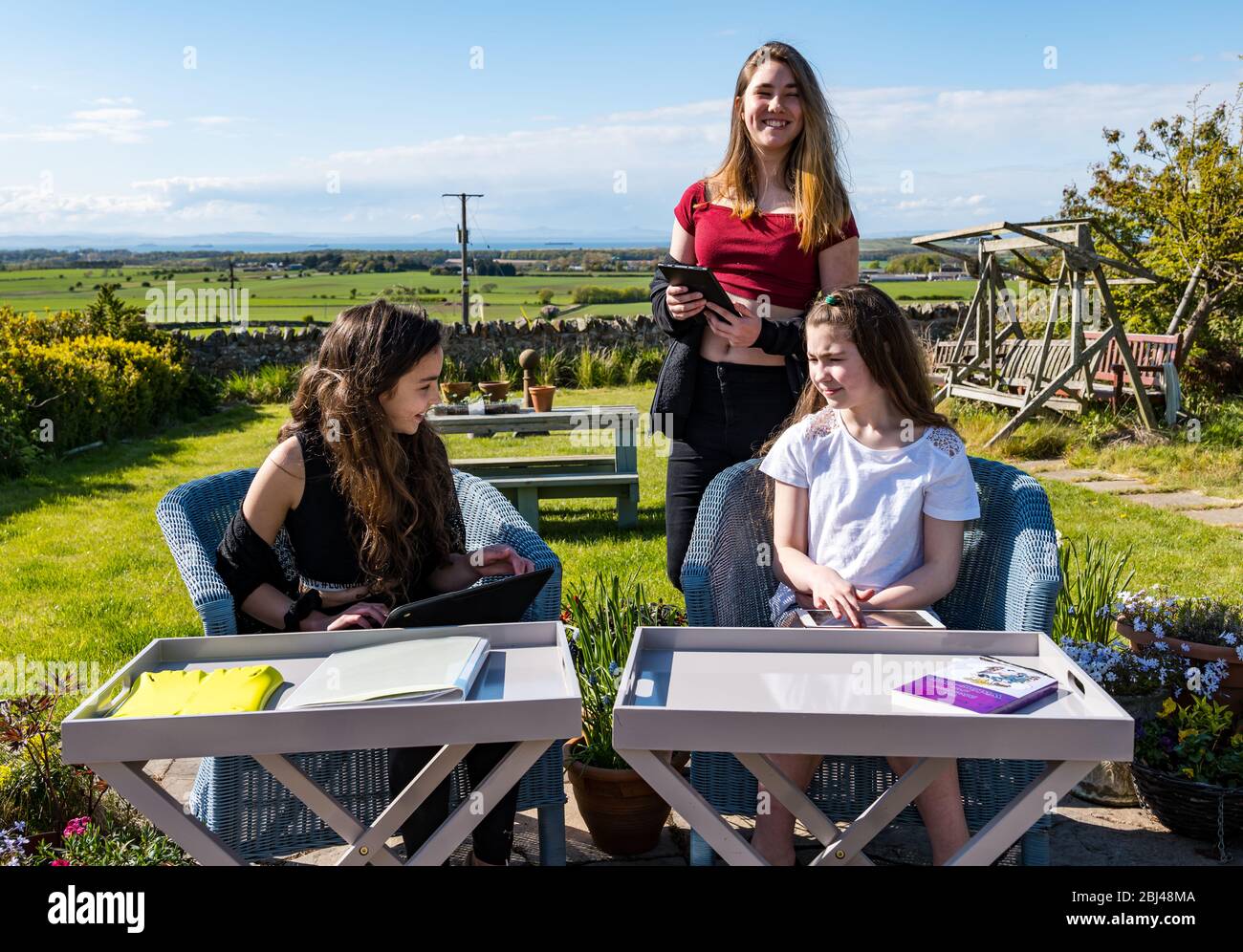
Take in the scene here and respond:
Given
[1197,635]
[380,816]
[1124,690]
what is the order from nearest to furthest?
[380,816], [1124,690], [1197,635]

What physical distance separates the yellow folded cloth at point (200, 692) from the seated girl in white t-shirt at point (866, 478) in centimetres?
127

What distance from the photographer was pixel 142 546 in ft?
21.4

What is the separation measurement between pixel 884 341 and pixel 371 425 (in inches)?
50.2

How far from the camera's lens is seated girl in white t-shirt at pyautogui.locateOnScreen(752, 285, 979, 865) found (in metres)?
2.61

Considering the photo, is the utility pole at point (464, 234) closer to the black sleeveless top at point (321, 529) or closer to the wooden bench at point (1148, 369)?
the wooden bench at point (1148, 369)

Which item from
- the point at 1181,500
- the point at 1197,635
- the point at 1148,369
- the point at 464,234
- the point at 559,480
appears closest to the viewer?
the point at 1197,635

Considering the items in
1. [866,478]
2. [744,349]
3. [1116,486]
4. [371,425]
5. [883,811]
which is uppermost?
[744,349]

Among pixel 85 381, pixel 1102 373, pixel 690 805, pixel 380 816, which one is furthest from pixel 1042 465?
pixel 85 381

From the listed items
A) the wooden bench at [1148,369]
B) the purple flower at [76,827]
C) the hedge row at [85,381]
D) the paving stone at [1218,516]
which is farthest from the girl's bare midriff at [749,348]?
the hedge row at [85,381]

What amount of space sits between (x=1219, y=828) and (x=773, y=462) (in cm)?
140

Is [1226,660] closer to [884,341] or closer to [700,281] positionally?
[884,341]

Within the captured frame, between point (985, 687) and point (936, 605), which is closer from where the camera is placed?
point (985, 687)

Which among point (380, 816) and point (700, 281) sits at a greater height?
point (700, 281)
